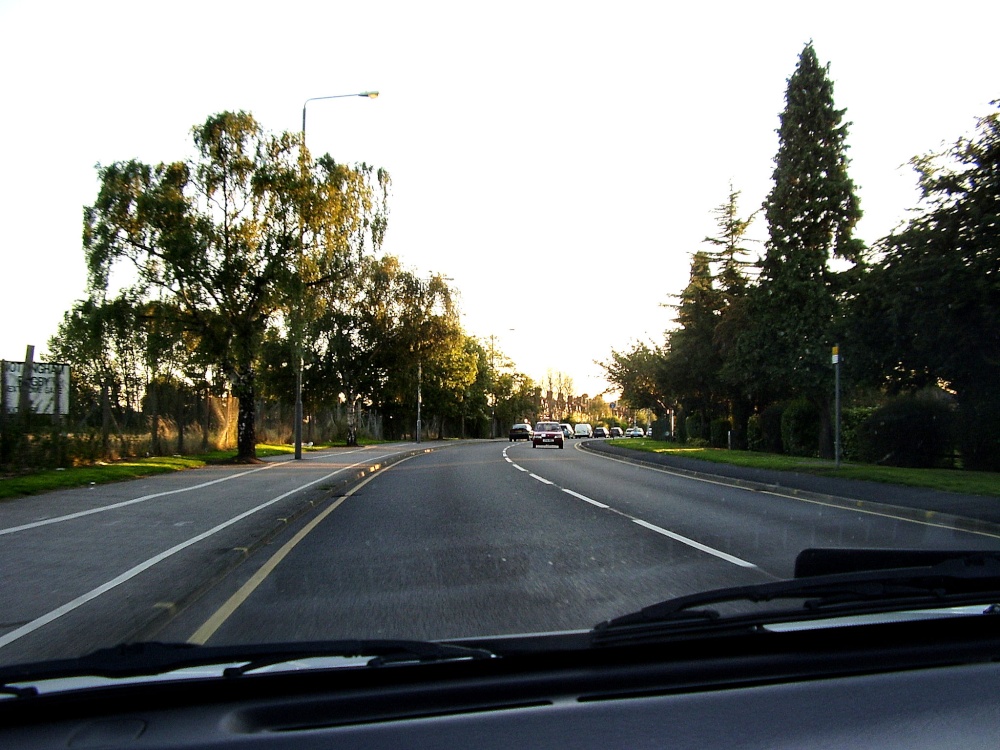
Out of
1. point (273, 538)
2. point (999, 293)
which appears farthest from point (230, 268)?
point (999, 293)

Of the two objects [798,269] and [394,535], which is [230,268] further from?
[798,269]

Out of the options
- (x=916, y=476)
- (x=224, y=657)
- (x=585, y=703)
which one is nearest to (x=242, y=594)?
(x=224, y=657)

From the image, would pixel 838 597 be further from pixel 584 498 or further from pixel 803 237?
pixel 803 237

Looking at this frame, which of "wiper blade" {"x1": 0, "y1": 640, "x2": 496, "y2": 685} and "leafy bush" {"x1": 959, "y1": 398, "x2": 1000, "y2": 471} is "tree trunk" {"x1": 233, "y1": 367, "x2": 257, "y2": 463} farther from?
"wiper blade" {"x1": 0, "y1": 640, "x2": 496, "y2": 685}

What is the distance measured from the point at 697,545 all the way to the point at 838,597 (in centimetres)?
631

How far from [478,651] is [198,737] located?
0.92 meters

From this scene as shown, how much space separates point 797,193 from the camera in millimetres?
34438

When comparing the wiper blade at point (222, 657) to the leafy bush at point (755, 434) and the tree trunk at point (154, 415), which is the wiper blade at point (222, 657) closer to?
the tree trunk at point (154, 415)

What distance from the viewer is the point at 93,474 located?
19.0 m

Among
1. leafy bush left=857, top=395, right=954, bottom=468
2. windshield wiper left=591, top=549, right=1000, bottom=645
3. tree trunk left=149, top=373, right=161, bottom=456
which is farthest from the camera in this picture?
tree trunk left=149, top=373, right=161, bottom=456

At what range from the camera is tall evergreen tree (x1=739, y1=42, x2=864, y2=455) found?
33.1 m

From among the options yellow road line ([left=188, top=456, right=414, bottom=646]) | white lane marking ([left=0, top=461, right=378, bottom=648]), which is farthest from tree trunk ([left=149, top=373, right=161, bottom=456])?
yellow road line ([left=188, top=456, right=414, bottom=646])

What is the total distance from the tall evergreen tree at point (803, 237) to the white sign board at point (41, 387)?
81.1 feet

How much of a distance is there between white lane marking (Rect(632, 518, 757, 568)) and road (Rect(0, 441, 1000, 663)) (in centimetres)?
2
